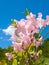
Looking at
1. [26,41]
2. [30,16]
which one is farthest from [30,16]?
[26,41]

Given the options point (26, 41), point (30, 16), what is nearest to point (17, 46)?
point (26, 41)

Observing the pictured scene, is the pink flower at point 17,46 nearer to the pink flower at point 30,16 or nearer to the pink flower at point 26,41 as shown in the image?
the pink flower at point 26,41

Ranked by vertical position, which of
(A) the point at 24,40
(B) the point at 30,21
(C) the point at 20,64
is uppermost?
(B) the point at 30,21

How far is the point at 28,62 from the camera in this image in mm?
1591

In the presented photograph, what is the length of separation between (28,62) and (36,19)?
313mm

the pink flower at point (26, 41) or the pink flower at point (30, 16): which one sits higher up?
the pink flower at point (30, 16)

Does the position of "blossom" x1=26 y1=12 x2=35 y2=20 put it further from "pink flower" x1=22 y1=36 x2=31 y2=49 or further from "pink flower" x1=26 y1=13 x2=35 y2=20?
"pink flower" x1=22 y1=36 x2=31 y2=49

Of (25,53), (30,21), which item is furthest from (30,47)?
(30,21)

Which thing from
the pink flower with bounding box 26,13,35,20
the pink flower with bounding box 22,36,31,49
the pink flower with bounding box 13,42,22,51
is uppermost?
the pink flower with bounding box 26,13,35,20

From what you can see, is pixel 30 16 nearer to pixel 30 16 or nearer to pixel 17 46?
pixel 30 16

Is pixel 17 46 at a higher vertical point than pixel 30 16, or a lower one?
lower

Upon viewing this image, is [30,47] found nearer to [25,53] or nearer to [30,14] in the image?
[25,53]

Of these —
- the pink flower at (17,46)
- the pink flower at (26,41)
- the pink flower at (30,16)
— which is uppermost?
the pink flower at (30,16)

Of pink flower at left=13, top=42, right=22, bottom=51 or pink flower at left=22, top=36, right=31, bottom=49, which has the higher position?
pink flower at left=22, top=36, right=31, bottom=49
